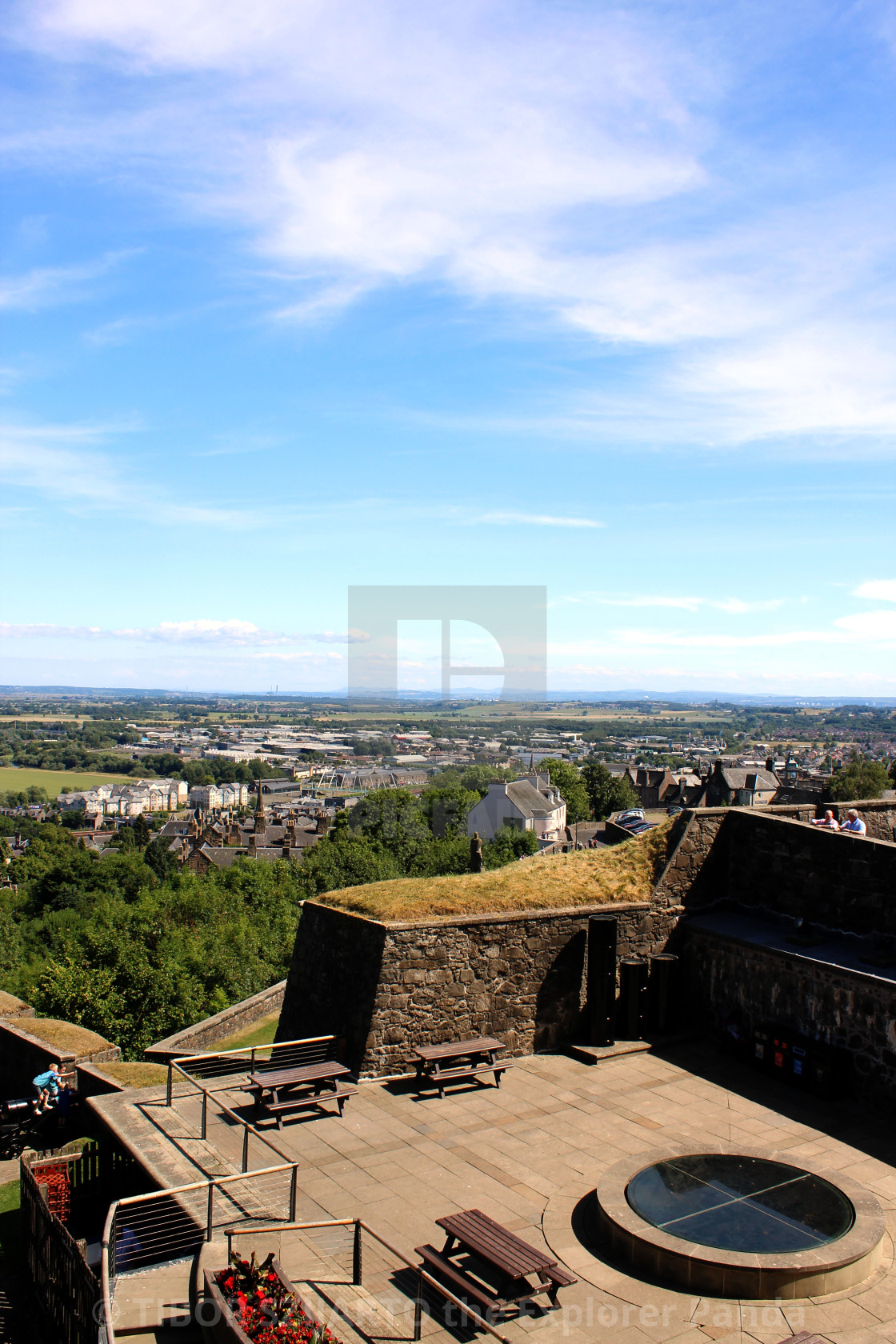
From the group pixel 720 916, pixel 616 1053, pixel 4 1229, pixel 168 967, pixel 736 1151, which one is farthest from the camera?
pixel 168 967

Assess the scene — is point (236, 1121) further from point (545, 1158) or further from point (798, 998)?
point (798, 998)

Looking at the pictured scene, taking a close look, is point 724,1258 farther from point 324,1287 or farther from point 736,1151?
point 324,1287

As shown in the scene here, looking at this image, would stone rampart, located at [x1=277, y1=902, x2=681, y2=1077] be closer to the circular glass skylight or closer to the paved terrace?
the paved terrace

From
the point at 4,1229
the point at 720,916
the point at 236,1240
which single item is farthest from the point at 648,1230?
the point at 4,1229

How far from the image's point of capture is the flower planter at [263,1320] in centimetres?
663

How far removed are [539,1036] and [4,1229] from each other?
7694 mm

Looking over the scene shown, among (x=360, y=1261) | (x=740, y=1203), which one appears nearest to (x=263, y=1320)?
(x=360, y=1261)

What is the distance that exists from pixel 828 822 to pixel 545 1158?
793 cm

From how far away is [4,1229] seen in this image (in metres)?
12.3

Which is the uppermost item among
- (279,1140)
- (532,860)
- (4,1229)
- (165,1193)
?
(532,860)

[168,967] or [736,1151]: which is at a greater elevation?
[736,1151]

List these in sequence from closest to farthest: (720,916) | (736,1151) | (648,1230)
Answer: (648,1230) → (736,1151) → (720,916)

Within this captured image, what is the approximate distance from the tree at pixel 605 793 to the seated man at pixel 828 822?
291ft

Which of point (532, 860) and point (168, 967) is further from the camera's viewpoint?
point (168, 967)
